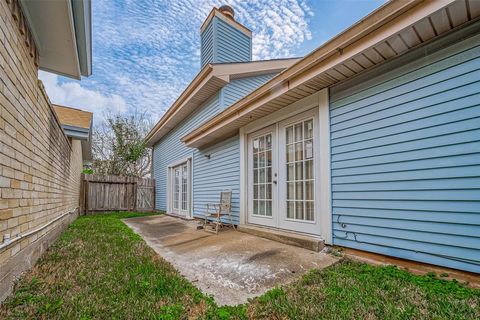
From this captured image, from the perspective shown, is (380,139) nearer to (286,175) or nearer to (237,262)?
(286,175)

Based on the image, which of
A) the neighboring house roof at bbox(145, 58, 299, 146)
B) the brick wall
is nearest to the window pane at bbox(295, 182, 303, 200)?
the brick wall

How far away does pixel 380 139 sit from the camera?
2.78 meters

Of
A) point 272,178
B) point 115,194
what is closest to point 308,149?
point 272,178

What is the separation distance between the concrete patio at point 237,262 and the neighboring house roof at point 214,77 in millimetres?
4035

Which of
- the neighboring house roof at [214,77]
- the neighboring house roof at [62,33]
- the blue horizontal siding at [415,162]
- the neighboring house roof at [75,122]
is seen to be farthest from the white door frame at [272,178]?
the neighboring house roof at [75,122]

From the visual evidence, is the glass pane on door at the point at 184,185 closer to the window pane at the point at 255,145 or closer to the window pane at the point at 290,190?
the window pane at the point at 255,145

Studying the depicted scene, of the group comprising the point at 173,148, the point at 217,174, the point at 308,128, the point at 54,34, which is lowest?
the point at 217,174

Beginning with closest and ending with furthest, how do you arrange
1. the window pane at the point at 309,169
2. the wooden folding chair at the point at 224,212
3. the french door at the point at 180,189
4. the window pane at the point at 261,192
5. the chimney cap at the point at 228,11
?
the window pane at the point at 309,169 → the window pane at the point at 261,192 → the wooden folding chair at the point at 224,212 → the chimney cap at the point at 228,11 → the french door at the point at 180,189

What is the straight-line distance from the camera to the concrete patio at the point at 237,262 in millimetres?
2258

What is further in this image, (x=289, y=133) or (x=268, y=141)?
(x=268, y=141)

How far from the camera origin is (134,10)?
22.6 feet

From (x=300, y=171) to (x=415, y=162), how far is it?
162 cm

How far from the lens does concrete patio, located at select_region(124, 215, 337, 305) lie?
226 cm

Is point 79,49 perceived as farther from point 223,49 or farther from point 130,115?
point 130,115
